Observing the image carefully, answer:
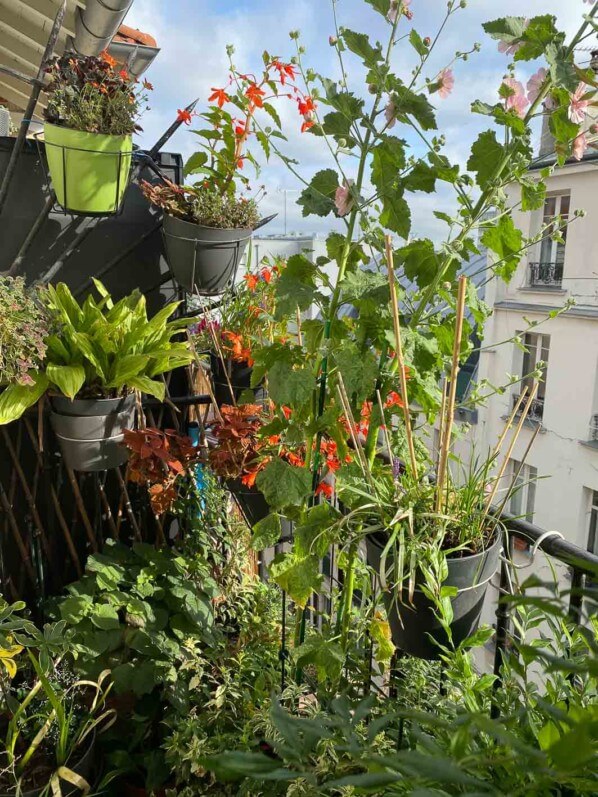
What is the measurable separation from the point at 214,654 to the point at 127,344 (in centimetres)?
78

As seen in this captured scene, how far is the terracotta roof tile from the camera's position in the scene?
3121 millimetres

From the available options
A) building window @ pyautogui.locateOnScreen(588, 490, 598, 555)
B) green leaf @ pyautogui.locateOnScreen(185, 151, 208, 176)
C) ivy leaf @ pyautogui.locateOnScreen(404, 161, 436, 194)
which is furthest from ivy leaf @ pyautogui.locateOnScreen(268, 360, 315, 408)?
building window @ pyautogui.locateOnScreen(588, 490, 598, 555)

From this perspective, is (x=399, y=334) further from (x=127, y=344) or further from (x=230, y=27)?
(x=230, y=27)

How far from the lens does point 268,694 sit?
1.37 metres

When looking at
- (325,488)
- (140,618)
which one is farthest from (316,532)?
(140,618)

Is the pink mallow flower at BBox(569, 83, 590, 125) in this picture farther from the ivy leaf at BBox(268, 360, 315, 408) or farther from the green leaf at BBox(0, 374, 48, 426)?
the green leaf at BBox(0, 374, 48, 426)

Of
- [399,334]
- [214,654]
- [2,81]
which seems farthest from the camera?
[2,81]

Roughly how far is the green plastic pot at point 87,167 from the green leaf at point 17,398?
539 millimetres

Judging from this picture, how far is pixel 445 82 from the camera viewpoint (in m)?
1.11

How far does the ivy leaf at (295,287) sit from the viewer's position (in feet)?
3.80

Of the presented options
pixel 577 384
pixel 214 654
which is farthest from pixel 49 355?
pixel 577 384

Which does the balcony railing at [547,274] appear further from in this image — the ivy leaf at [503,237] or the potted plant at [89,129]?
the ivy leaf at [503,237]

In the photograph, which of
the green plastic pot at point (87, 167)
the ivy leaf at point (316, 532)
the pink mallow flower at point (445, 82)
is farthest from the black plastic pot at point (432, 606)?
the green plastic pot at point (87, 167)

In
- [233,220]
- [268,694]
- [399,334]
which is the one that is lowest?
[268,694]
